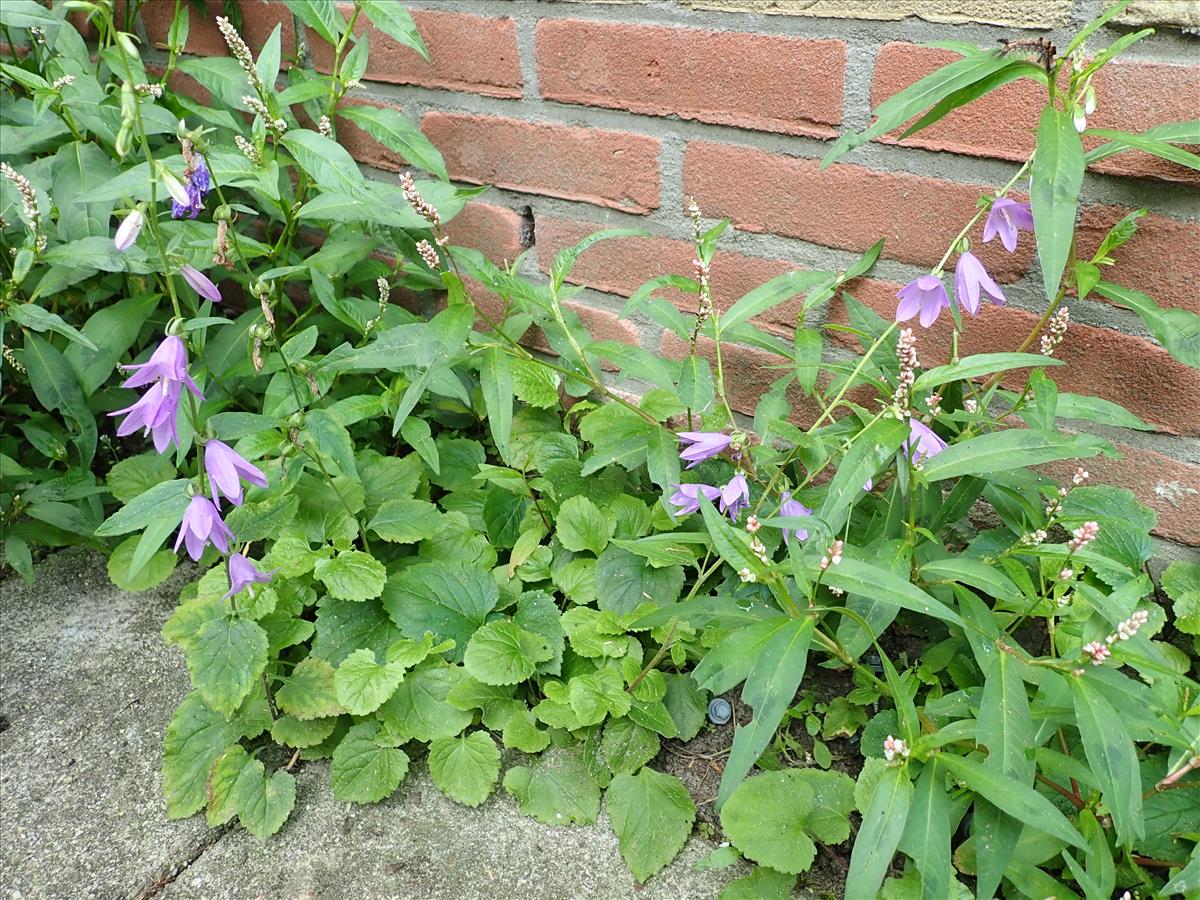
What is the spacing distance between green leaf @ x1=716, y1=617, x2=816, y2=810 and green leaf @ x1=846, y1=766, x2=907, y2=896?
14 centimetres

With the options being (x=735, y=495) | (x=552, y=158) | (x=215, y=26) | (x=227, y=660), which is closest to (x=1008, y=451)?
(x=735, y=495)

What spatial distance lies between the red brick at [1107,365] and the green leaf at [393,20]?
914mm

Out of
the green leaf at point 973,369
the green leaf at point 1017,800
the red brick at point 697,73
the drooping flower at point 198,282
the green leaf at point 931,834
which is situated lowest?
the green leaf at point 931,834

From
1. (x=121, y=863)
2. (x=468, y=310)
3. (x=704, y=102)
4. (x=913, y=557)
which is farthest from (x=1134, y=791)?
(x=121, y=863)

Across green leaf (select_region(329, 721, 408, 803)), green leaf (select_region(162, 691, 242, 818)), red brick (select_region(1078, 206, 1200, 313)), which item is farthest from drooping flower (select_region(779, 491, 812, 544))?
green leaf (select_region(162, 691, 242, 818))

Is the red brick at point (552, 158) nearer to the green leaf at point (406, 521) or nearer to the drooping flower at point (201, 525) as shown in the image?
the green leaf at point (406, 521)

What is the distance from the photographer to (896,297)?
54.5 inches

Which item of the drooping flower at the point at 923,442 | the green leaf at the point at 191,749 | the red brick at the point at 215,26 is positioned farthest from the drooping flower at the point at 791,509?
the red brick at the point at 215,26

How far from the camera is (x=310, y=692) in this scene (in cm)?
133

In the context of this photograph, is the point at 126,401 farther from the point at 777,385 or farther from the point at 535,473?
the point at 777,385

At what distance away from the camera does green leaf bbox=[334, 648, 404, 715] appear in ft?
4.14

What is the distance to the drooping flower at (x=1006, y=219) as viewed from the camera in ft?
3.77

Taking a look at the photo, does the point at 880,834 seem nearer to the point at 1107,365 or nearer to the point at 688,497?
the point at 688,497

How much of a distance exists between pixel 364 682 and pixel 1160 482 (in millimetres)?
1232
